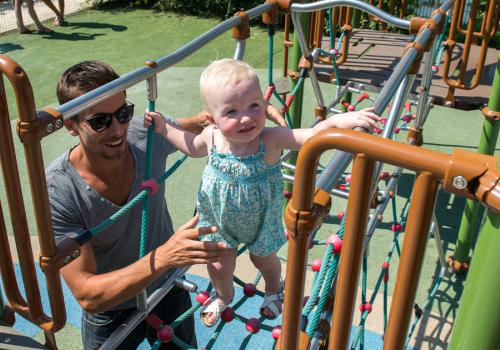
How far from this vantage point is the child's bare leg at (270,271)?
1.88 m

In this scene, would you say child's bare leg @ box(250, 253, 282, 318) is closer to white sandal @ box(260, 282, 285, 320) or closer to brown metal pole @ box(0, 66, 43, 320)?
white sandal @ box(260, 282, 285, 320)

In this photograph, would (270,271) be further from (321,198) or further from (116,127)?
(321,198)

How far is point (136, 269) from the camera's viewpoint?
170 centimetres

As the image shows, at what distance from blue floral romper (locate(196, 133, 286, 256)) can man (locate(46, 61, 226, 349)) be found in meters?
0.11

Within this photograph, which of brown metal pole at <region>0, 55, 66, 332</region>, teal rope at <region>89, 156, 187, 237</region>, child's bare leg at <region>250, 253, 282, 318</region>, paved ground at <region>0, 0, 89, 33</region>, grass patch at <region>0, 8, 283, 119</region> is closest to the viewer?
brown metal pole at <region>0, 55, 66, 332</region>

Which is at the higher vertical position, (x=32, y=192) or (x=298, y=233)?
(x=298, y=233)

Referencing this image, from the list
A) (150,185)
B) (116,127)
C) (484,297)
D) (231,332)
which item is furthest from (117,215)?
(231,332)

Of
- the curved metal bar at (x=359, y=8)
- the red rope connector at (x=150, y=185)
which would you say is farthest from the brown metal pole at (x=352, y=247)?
the curved metal bar at (x=359, y=8)

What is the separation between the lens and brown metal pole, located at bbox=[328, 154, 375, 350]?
0.84 m

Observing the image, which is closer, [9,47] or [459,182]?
[459,182]

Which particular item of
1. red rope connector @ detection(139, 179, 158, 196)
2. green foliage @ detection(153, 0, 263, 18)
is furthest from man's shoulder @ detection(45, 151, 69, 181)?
green foliage @ detection(153, 0, 263, 18)

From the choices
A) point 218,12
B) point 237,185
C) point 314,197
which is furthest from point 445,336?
point 218,12

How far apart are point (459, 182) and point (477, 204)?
2.62 meters

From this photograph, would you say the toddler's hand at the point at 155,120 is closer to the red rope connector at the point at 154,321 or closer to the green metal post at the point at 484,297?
the red rope connector at the point at 154,321
